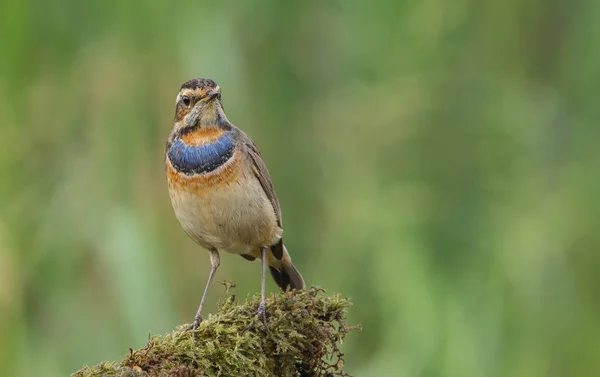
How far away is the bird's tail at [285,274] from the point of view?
439 centimetres

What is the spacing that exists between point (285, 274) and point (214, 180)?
1.96 ft

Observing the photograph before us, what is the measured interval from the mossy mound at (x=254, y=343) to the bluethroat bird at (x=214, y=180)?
0.50m

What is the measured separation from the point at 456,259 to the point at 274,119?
116cm

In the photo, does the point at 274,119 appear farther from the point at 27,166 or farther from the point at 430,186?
the point at 27,166

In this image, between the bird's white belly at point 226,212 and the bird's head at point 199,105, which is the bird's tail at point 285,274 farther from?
the bird's head at point 199,105

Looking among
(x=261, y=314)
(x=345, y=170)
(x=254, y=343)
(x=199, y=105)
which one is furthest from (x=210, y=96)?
(x=345, y=170)

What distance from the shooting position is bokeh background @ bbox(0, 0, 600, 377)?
5.00 m

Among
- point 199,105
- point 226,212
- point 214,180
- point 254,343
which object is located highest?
point 199,105

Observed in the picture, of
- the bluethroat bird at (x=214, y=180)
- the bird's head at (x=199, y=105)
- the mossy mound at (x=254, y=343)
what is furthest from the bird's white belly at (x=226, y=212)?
the mossy mound at (x=254, y=343)

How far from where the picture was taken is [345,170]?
5656mm

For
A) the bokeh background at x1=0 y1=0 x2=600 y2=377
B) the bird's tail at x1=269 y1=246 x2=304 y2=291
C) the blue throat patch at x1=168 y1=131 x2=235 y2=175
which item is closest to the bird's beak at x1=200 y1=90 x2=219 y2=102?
the blue throat patch at x1=168 y1=131 x2=235 y2=175

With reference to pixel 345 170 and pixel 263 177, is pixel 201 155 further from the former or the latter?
pixel 345 170

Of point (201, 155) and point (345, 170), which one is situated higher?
point (201, 155)

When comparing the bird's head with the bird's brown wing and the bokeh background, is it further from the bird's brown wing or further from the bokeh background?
the bokeh background
